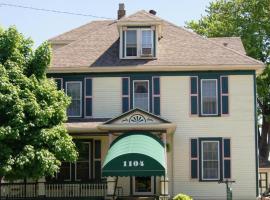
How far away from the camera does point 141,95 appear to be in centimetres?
3338

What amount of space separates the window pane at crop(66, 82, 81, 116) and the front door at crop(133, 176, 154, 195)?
15.5ft

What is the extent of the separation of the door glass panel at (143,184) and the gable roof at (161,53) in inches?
229

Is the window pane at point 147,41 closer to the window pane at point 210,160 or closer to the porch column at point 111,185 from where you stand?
the window pane at point 210,160

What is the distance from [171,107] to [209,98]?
2.05 metres

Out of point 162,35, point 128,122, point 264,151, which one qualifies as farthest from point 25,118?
point 264,151

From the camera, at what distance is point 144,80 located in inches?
1310

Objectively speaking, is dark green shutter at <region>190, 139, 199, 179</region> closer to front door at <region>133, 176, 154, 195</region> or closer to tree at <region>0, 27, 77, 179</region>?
front door at <region>133, 176, 154, 195</region>

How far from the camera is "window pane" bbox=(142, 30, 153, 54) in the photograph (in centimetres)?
3369

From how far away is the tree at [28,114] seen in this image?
87.8 feet

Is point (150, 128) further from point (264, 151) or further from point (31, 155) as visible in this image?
point (264, 151)

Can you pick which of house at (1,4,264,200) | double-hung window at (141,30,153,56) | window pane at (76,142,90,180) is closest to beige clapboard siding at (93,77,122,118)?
house at (1,4,264,200)

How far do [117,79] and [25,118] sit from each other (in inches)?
292

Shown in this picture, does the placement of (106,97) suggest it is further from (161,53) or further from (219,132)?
(219,132)

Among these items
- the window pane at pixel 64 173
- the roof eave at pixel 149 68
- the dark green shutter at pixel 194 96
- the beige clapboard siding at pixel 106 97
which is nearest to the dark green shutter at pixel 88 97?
the beige clapboard siding at pixel 106 97
